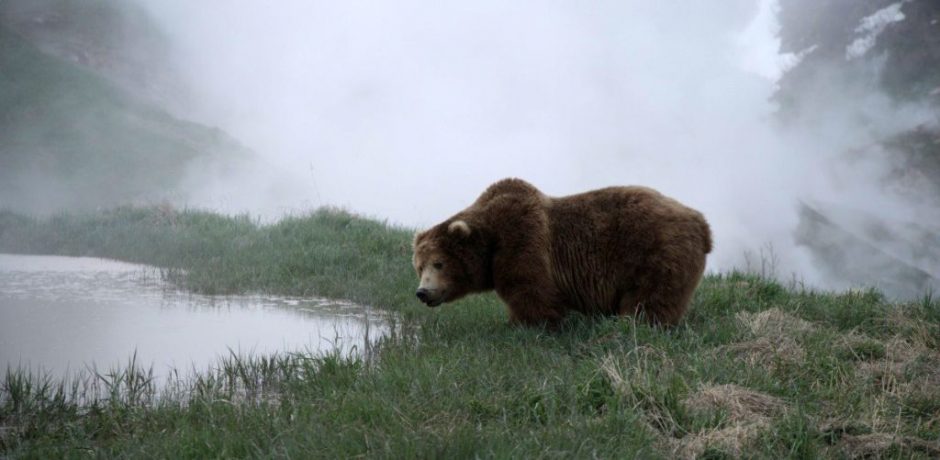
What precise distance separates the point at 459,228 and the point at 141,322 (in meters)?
2.69

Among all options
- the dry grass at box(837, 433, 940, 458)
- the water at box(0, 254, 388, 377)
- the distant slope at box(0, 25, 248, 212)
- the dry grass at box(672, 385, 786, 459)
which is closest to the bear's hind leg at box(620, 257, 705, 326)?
the dry grass at box(672, 385, 786, 459)

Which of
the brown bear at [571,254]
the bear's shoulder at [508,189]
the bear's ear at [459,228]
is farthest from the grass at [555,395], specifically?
the bear's shoulder at [508,189]

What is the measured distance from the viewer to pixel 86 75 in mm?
17812

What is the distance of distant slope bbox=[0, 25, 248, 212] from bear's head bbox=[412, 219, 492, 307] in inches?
290

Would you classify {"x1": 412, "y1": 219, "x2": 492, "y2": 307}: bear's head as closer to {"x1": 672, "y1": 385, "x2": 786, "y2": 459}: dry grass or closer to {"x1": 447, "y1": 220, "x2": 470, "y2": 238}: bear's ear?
{"x1": 447, "y1": 220, "x2": 470, "y2": 238}: bear's ear

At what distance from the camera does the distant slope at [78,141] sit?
10.5 m

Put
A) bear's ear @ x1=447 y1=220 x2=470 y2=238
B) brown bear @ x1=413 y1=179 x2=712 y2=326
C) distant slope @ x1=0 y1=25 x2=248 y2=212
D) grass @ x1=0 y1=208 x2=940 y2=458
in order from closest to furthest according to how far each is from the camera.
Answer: grass @ x1=0 y1=208 x2=940 y2=458
brown bear @ x1=413 y1=179 x2=712 y2=326
bear's ear @ x1=447 y1=220 x2=470 y2=238
distant slope @ x1=0 y1=25 x2=248 y2=212

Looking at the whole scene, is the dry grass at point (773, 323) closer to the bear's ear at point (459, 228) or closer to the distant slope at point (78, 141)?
the bear's ear at point (459, 228)

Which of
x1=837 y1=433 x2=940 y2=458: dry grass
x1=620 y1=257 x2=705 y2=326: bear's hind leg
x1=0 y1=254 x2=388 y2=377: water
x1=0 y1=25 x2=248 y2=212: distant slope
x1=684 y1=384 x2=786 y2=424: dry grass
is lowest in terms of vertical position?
x1=837 y1=433 x2=940 y2=458: dry grass

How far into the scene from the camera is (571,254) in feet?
17.1

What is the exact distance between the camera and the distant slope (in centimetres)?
1045

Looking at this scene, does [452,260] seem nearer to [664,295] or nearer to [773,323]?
[664,295]

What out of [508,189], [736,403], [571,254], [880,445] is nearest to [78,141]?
[508,189]

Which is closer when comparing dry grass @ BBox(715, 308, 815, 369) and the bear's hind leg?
dry grass @ BBox(715, 308, 815, 369)
